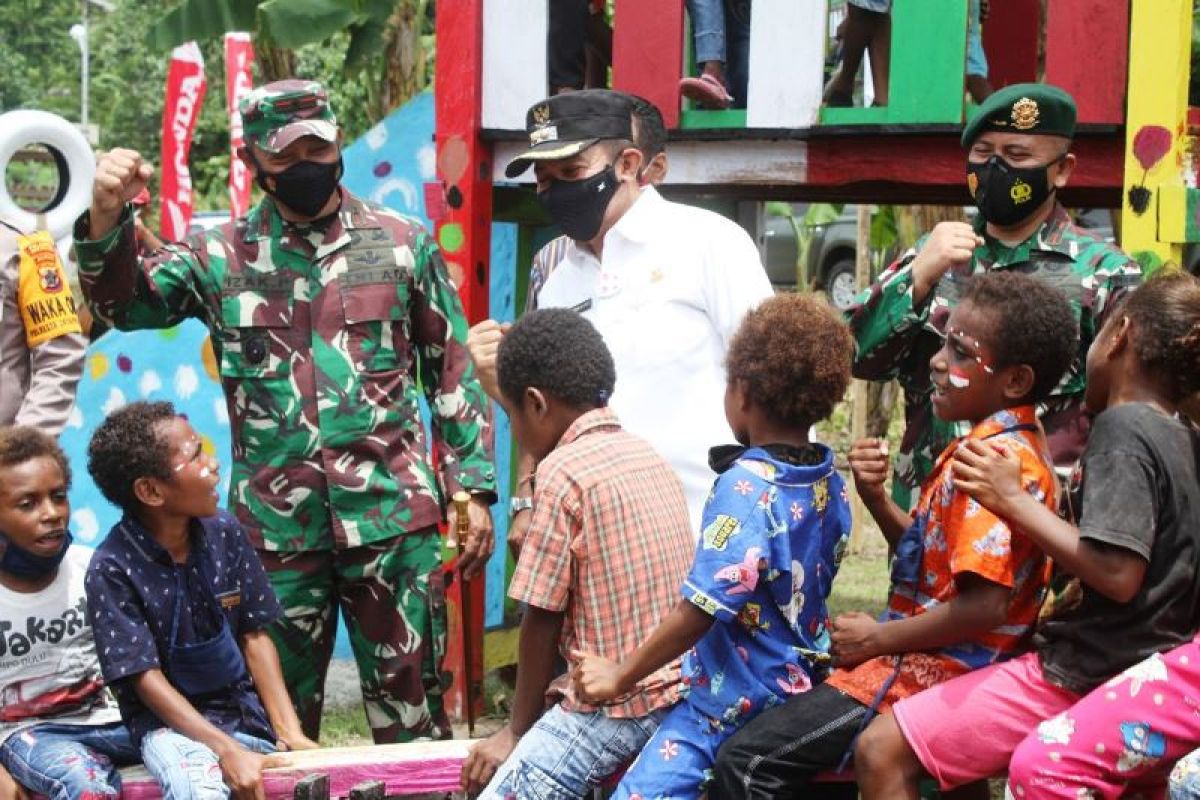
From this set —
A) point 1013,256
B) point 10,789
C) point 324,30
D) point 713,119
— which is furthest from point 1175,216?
point 324,30

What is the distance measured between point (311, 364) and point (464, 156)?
156 cm

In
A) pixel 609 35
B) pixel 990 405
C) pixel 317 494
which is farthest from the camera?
pixel 609 35

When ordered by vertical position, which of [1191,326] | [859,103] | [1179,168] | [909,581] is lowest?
[909,581]

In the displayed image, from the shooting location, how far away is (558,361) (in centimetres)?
342

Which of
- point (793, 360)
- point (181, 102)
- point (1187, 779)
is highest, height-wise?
point (181, 102)

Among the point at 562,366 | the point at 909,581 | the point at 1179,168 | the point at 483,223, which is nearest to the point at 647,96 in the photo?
the point at 483,223

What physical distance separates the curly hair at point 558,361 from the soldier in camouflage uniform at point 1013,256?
93cm

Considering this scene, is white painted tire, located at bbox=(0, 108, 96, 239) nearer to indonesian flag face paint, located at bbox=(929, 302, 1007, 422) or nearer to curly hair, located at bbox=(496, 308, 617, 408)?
curly hair, located at bbox=(496, 308, 617, 408)

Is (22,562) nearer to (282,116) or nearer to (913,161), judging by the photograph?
(282,116)

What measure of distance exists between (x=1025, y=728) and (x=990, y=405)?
2.14ft

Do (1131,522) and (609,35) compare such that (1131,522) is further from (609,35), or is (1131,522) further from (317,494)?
(609,35)

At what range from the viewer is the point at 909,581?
11.0ft

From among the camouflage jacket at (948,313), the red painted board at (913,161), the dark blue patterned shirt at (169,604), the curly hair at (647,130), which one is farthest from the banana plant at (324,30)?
the camouflage jacket at (948,313)

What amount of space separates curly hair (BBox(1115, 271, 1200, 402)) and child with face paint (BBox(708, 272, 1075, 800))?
0.59ft
